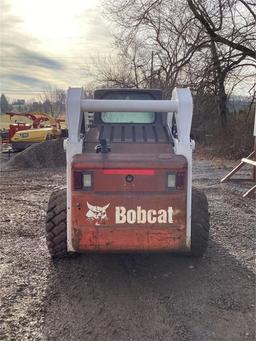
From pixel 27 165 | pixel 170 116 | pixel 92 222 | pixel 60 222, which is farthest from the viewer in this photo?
pixel 27 165

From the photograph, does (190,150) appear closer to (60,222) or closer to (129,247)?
(129,247)

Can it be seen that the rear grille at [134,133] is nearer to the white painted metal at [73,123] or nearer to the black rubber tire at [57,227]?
the white painted metal at [73,123]

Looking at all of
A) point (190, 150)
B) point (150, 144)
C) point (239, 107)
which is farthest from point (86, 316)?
point (239, 107)

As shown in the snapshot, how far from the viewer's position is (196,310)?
3.91 m

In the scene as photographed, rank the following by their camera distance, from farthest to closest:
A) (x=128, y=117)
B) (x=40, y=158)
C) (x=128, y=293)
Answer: (x=40, y=158), (x=128, y=117), (x=128, y=293)

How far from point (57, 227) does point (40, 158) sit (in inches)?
436

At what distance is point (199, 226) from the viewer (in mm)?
4809

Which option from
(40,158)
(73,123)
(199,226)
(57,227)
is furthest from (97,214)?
(40,158)

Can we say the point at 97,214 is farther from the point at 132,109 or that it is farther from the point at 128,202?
the point at 132,109

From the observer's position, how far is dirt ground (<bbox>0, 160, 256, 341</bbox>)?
11.6 feet

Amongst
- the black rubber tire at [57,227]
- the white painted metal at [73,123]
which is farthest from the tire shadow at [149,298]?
the white painted metal at [73,123]

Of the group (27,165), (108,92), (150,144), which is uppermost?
(108,92)

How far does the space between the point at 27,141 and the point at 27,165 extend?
4522 millimetres

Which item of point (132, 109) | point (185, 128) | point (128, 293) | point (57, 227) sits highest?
point (132, 109)
